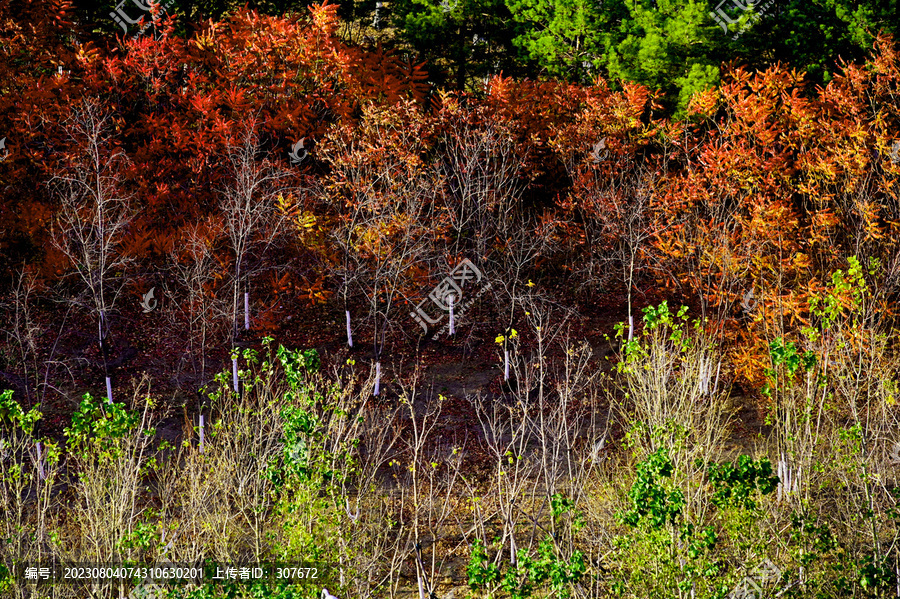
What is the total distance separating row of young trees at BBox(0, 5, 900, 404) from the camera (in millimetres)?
25250

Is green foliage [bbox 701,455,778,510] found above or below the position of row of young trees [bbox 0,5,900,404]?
below

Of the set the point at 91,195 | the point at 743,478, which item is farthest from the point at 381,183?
the point at 743,478

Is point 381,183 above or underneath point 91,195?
above

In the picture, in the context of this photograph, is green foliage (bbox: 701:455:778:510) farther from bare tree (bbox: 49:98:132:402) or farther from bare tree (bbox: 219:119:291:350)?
bare tree (bbox: 49:98:132:402)

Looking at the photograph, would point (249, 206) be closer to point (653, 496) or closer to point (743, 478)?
point (653, 496)

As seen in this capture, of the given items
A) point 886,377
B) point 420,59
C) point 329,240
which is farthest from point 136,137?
point 886,377

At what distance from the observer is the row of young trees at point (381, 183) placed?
25.2 meters

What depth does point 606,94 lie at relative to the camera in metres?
30.2

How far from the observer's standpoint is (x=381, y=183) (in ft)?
88.0

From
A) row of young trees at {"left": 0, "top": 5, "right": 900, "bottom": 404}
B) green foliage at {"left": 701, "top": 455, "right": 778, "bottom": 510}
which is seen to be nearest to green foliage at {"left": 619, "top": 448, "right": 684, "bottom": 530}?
green foliage at {"left": 701, "top": 455, "right": 778, "bottom": 510}

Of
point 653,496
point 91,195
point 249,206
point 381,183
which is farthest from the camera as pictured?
point 381,183

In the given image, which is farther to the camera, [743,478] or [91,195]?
[91,195]

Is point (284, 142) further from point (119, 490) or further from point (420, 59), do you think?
point (119, 490)

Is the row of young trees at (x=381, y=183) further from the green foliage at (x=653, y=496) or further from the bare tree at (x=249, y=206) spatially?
the green foliage at (x=653, y=496)
